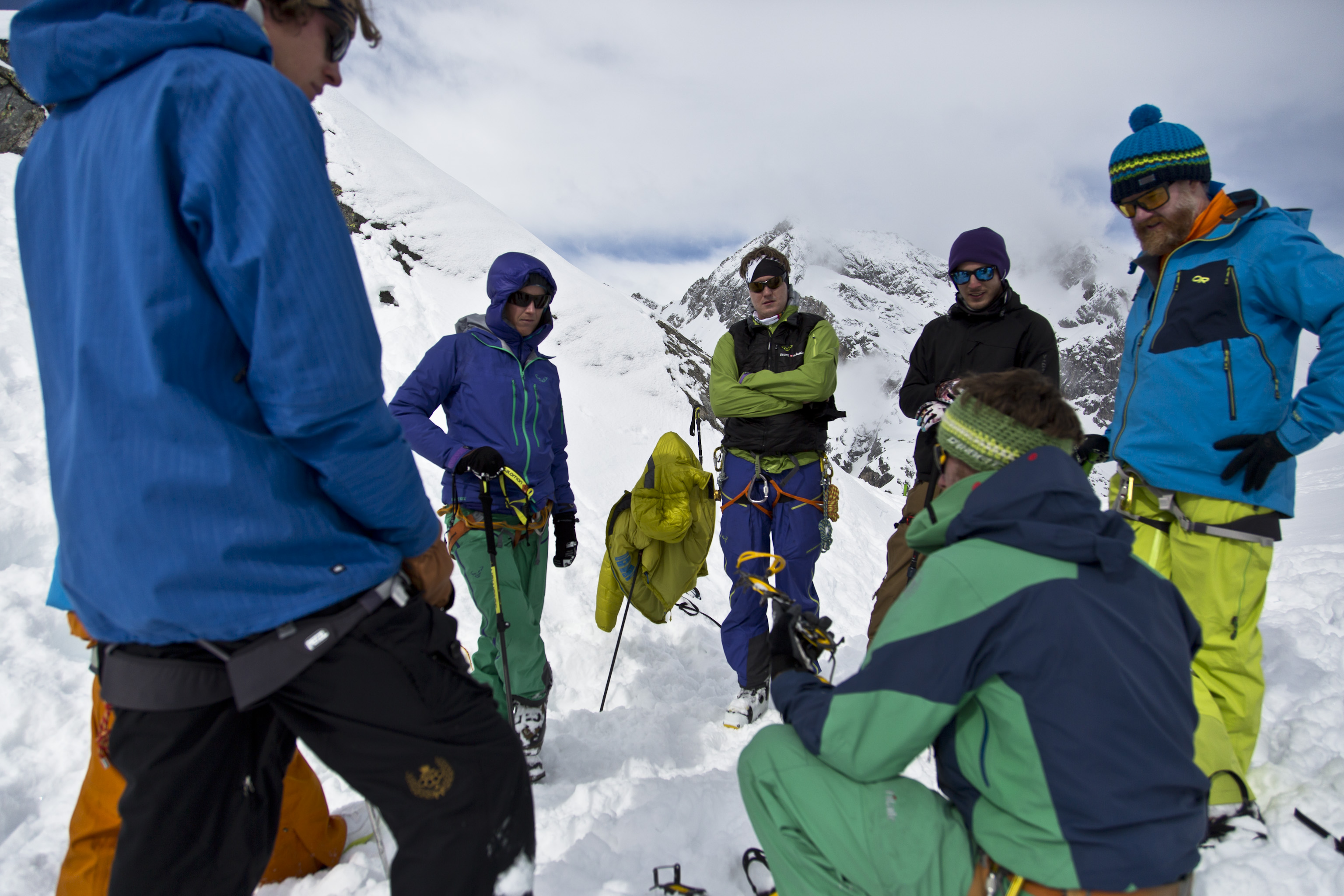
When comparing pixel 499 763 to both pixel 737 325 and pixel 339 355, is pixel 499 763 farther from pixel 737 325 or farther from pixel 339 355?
pixel 737 325

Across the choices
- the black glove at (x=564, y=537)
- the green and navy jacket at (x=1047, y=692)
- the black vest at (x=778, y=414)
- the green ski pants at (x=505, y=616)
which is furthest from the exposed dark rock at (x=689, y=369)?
the green and navy jacket at (x=1047, y=692)

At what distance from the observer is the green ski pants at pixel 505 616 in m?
3.73

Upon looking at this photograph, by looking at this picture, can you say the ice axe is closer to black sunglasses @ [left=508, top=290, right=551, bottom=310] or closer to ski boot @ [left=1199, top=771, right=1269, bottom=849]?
black sunglasses @ [left=508, top=290, right=551, bottom=310]

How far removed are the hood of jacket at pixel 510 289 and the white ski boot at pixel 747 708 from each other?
2.48 m

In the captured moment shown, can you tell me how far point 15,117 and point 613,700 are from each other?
38.8 ft

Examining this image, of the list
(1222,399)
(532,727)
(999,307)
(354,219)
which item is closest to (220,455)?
(532,727)

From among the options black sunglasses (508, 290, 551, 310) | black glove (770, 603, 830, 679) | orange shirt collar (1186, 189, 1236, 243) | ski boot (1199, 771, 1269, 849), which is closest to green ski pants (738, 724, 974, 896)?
black glove (770, 603, 830, 679)

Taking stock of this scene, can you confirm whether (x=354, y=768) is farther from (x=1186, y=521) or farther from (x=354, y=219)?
(x=354, y=219)

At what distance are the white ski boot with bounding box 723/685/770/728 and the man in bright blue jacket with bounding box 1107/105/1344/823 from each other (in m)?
2.22

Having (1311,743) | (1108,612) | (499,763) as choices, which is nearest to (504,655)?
(499,763)

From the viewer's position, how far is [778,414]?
444 centimetres

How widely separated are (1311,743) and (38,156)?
526 centimetres

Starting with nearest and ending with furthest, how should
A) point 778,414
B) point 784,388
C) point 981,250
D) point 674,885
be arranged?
point 674,885 → point 981,250 → point 784,388 → point 778,414

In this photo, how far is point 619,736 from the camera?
4082mm
